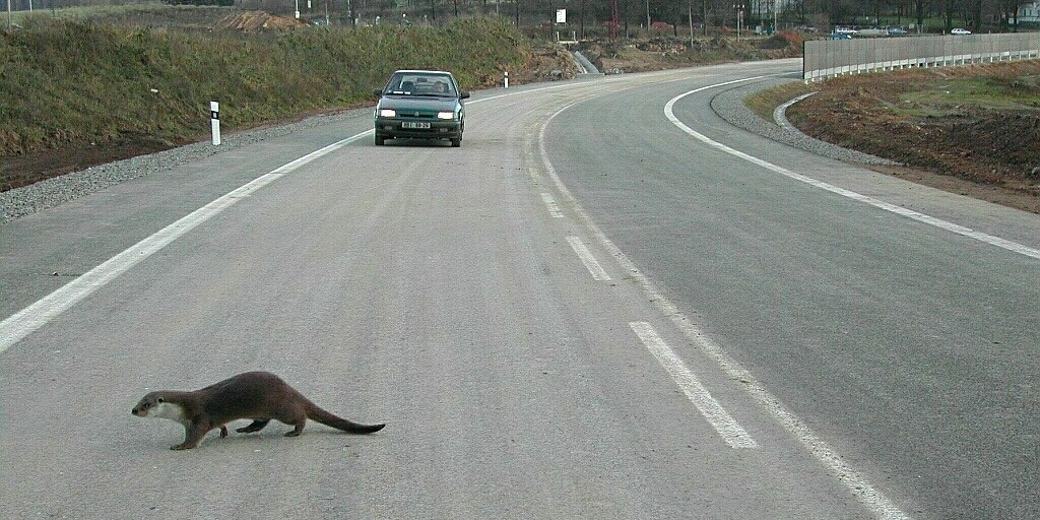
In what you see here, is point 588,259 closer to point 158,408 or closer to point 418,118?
point 158,408

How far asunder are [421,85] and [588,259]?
1611 cm

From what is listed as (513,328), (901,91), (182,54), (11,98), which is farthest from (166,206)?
(901,91)

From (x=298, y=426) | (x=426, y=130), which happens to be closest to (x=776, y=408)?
(x=298, y=426)

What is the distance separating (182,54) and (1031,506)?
133 ft

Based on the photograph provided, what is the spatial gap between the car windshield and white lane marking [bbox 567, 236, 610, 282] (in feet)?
46.6

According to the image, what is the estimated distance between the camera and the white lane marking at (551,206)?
14.8 meters

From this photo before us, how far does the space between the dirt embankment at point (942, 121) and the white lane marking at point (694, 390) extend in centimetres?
994

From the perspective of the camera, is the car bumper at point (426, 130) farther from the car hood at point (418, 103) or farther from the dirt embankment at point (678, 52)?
the dirt embankment at point (678, 52)

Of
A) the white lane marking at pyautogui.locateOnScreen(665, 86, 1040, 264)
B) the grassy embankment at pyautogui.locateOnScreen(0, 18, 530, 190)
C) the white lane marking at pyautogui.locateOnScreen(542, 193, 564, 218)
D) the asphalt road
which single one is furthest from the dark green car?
the asphalt road

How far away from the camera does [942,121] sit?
3550 cm

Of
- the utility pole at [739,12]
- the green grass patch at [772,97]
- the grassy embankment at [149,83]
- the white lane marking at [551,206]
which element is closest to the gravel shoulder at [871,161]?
the green grass patch at [772,97]

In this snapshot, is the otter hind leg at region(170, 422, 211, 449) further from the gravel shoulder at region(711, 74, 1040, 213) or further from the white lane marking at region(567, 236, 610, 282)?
the gravel shoulder at region(711, 74, 1040, 213)

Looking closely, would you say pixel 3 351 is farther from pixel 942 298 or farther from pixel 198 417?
pixel 942 298

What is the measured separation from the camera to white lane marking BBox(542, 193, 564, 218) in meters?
14.8
